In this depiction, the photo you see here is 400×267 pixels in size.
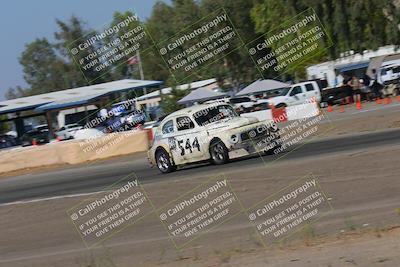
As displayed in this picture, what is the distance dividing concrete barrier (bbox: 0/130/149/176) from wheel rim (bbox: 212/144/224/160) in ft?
30.5

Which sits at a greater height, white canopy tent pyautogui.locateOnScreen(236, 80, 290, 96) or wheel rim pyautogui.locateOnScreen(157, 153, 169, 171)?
wheel rim pyautogui.locateOnScreen(157, 153, 169, 171)

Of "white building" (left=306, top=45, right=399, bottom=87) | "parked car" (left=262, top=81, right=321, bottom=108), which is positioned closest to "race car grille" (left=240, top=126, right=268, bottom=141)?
"parked car" (left=262, top=81, right=321, bottom=108)

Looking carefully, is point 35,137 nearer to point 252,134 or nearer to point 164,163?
point 164,163

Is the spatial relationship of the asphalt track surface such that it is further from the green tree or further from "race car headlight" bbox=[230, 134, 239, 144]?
the green tree

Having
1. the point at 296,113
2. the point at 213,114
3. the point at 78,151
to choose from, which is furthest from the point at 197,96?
the point at 213,114

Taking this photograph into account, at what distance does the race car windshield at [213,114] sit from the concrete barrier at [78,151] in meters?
9.04

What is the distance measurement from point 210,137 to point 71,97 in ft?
138

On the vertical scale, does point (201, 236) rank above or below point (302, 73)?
above

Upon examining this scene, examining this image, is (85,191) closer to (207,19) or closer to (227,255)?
(227,255)

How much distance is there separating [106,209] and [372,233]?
756 cm

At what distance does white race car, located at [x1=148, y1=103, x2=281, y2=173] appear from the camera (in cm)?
1866

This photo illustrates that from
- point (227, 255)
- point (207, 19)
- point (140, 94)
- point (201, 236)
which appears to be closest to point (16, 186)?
point (201, 236)

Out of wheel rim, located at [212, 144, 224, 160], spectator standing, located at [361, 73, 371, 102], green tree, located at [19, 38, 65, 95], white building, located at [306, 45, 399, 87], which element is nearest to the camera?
wheel rim, located at [212, 144, 224, 160]

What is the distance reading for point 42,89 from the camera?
13350 centimetres
